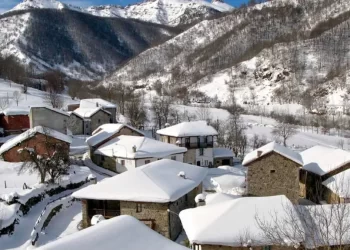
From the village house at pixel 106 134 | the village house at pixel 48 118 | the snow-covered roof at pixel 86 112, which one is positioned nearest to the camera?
the village house at pixel 106 134

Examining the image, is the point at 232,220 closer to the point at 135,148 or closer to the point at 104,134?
the point at 135,148

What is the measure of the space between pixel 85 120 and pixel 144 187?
3885 centimetres

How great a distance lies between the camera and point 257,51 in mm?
136375

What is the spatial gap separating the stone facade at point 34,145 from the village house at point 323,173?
1878 centimetres

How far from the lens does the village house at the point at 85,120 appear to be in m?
57.9

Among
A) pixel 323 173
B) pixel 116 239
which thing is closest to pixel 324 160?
pixel 323 173

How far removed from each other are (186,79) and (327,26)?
48959 mm

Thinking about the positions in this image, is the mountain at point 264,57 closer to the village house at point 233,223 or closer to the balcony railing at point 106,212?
the balcony railing at point 106,212

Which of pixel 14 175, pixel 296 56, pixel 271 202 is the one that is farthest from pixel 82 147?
pixel 296 56

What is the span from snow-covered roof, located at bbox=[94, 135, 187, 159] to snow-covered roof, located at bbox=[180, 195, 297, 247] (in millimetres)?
18102

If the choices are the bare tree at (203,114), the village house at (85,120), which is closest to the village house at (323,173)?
the village house at (85,120)

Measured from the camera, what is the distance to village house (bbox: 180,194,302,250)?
15.5 m

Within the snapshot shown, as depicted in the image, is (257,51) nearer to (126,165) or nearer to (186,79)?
(186,79)

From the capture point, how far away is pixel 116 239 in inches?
433
